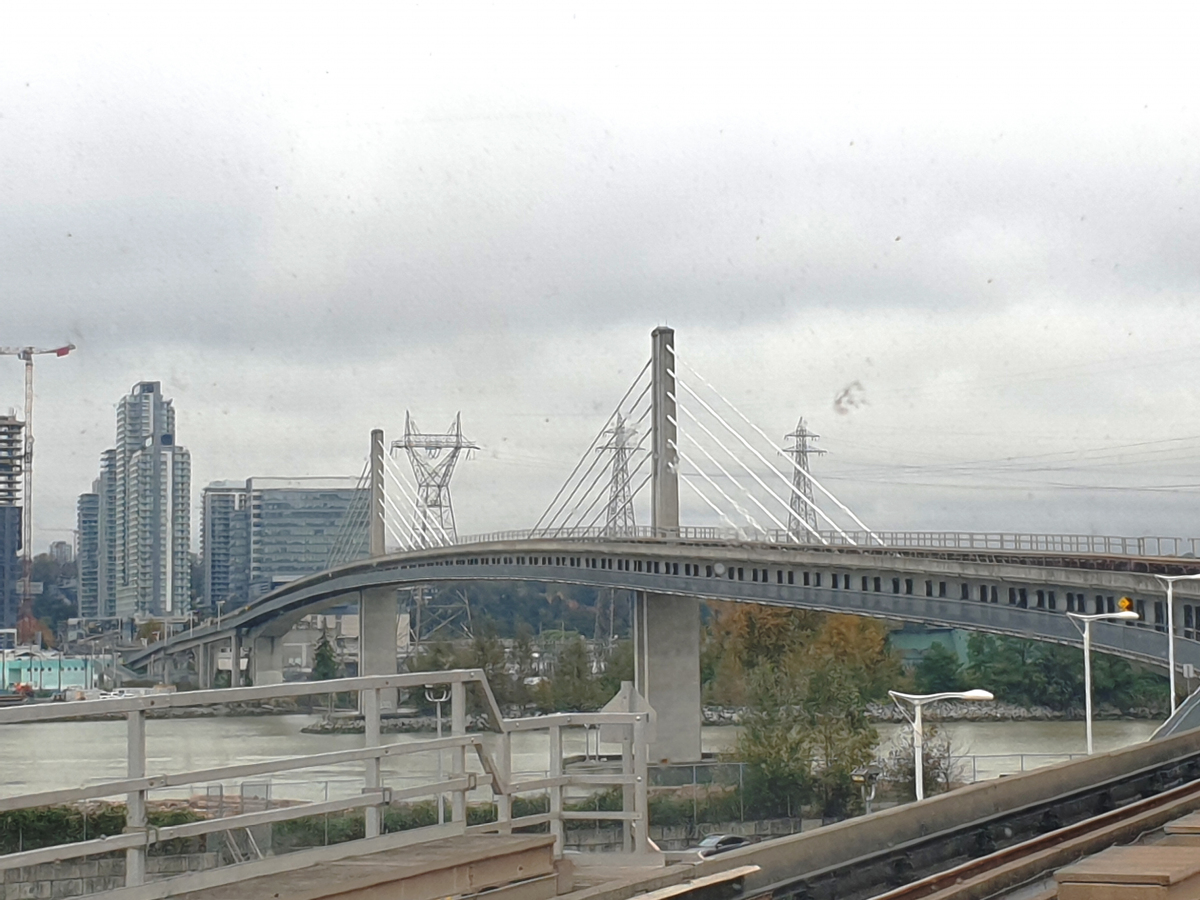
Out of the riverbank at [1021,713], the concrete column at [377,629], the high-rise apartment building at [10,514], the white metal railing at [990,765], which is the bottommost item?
the riverbank at [1021,713]

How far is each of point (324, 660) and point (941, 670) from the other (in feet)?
94.2

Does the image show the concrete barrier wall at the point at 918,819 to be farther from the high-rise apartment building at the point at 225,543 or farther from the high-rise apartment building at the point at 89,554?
the high-rise apartment building at the point at 225,543

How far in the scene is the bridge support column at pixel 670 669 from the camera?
46969mm

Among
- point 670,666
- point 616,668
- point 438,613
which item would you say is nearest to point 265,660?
point 438,613

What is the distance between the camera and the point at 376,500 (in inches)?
3455

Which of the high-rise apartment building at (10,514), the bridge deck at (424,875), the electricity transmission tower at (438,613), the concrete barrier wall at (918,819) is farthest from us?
the electricity transmission tower at (438,613)

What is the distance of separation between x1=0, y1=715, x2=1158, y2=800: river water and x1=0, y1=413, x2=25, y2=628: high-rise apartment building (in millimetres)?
4137

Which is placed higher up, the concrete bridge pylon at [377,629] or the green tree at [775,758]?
the concrete bridge pylon at [377,629]

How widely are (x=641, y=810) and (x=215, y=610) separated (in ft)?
225

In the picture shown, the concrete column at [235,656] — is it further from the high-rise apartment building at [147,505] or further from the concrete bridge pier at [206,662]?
the high-rise apartment building at [147,505]

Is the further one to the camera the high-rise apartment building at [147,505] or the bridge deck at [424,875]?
the high-rise apartment building at [147,505]

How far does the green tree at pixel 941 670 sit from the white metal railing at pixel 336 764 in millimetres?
57294

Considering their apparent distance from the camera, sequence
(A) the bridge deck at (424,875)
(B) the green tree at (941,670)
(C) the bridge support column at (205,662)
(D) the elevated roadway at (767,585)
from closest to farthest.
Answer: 1. (A) the bridge deck at (424,875)
2. (D) the elevated roadway at (767,585)
3. (B) the green tree at (941,670)
4. (C) the bridge support column at (205,662)

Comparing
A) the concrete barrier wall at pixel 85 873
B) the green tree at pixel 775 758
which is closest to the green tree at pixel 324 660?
the green tree at pixel 775 758
